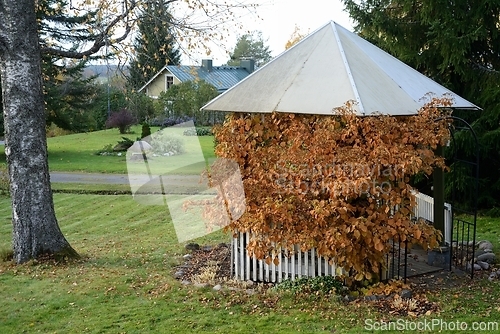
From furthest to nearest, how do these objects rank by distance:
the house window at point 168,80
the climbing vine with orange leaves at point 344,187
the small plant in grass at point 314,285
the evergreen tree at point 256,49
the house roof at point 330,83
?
the evergreen tree at point 256,49, the house window at point 168,80, the house roof at point 330,83, the small plant in grass at point 314,285, the climbing vine with orange leaves at point 344,187

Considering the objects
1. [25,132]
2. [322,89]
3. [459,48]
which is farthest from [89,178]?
[322,89]

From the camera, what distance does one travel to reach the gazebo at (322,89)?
6.87 metres

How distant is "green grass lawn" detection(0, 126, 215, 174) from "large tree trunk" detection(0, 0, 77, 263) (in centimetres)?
1172

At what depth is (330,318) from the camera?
575 centimetres

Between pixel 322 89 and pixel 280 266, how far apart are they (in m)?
2.38

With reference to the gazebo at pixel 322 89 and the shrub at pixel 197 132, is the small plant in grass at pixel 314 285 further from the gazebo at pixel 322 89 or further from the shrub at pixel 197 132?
the shrub at pixel 197 132

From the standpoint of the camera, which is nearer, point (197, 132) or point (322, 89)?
point (322, 89)

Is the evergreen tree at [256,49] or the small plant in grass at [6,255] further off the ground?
the evergreen tree at [256,49]

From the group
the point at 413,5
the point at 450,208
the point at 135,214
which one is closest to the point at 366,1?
A: the point at 413,5

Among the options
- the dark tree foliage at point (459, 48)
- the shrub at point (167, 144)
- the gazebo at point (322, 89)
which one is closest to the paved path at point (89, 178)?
the shrub at point (167, 144)

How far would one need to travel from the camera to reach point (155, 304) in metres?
6.25

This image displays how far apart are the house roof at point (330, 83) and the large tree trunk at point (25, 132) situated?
264cm

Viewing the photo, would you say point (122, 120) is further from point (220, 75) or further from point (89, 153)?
point (220, 75)

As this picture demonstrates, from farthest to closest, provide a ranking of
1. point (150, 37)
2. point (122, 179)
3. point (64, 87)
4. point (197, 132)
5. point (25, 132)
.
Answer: point (197, 132), point (64, 87), point (122, 179), point (150, 37), point (25, 132)
